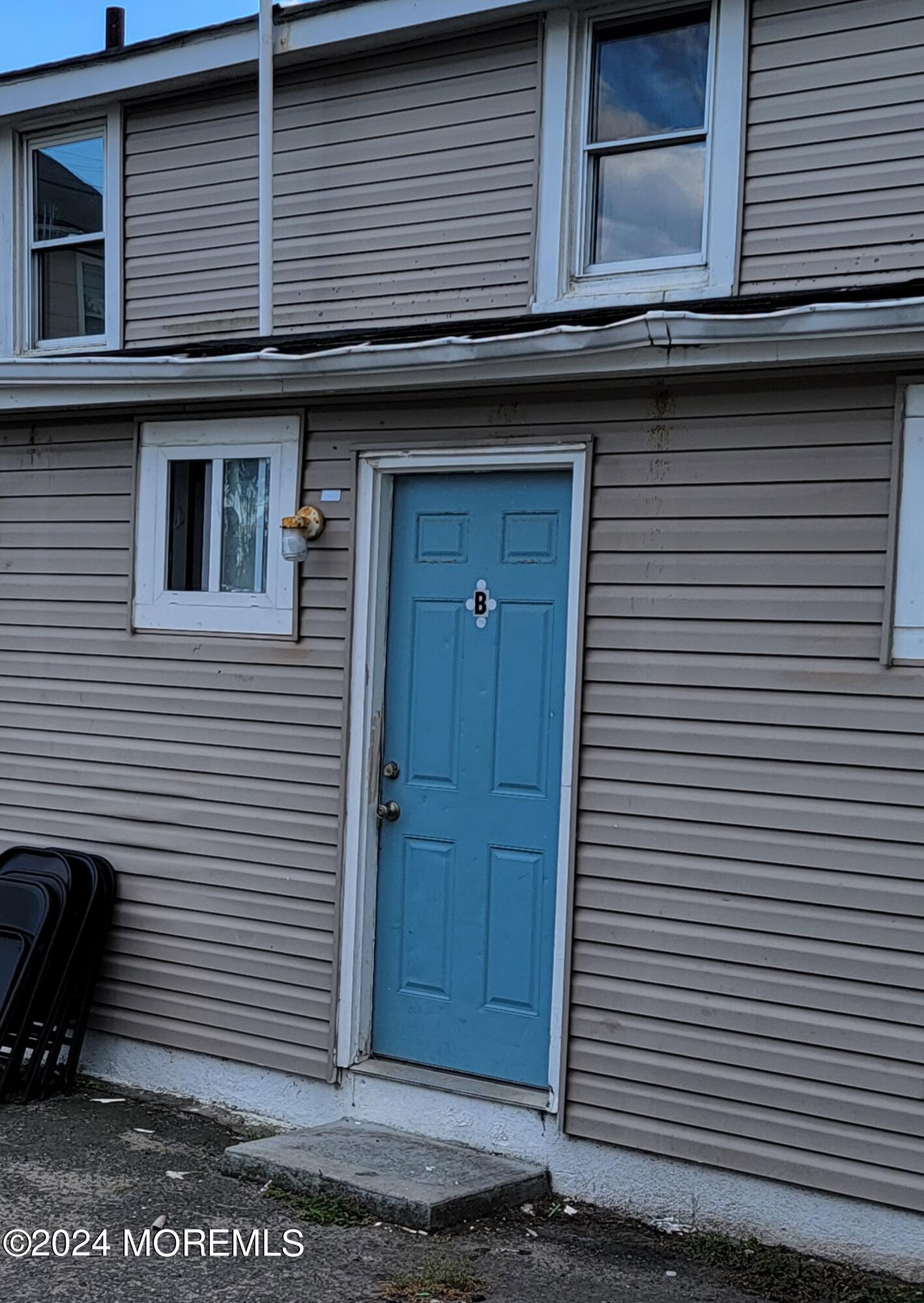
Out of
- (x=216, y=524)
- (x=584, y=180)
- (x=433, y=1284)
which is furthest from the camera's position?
(x=216, y=524)

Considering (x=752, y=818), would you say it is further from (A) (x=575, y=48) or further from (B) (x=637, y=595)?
(A) (x=575, y=48)

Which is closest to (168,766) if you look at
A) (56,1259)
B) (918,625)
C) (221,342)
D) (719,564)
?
(221,342)

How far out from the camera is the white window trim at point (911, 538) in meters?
4.69

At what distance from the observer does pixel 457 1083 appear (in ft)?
18.5

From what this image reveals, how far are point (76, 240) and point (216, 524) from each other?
6.65ft

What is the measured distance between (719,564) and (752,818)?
89cm

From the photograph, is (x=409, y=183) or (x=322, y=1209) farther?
(x=409, y=183)

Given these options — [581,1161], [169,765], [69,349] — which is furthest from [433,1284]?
[69,349]

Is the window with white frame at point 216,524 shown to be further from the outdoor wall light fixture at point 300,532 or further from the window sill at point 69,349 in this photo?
the window sill at point 69,349

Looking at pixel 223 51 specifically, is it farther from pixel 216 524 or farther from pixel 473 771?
pixel 473 771

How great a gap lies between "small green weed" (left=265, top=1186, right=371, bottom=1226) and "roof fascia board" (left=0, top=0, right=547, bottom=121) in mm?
4694

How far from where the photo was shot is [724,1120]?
4.98 meters

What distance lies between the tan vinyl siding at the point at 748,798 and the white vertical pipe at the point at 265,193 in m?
1.72

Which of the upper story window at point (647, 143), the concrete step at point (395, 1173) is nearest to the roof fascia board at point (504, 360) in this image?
the upper story window at point (647, 143)
